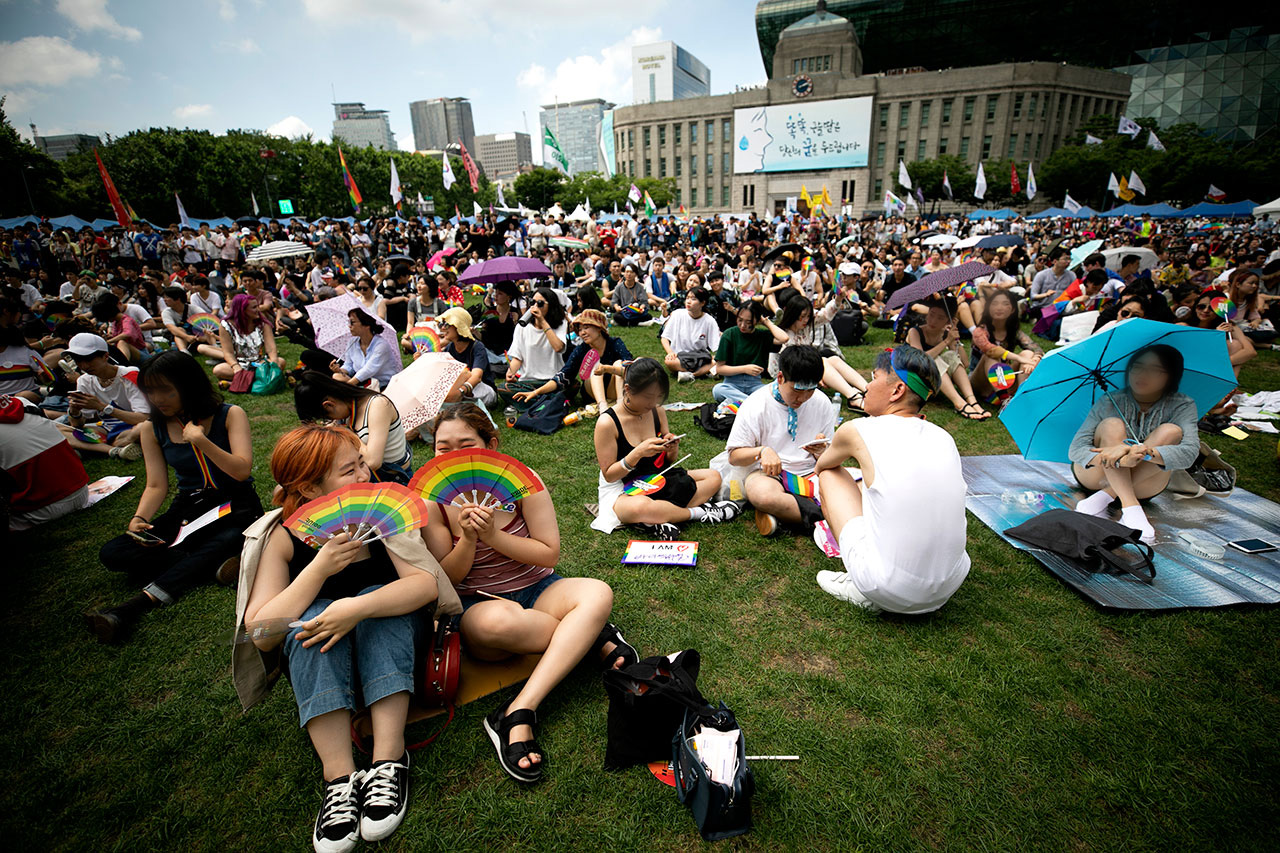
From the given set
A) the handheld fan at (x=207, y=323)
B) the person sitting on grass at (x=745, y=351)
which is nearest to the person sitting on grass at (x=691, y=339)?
the person sitting on grass at (x=745, y=351)

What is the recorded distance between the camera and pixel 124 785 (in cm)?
231

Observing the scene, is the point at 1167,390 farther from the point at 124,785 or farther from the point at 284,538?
the point at 124,785

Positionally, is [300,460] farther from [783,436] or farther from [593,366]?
[593,366]

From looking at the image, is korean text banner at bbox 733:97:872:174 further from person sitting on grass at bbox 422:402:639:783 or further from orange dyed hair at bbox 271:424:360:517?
orange dyed hair at bbox 271:424:360:517

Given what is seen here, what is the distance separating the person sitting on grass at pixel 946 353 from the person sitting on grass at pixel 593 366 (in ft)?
11.8

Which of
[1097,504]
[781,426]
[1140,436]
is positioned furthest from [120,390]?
[1140,436]

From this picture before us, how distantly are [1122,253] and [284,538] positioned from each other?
1399 centimetres

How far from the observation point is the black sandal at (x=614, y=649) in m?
2.66

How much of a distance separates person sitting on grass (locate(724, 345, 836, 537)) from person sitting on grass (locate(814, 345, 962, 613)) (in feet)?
2.16

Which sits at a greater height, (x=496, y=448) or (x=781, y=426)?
(x=496, y=448)

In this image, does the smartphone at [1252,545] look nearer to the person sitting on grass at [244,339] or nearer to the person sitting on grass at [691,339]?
the person sitting on grass at [691,339]

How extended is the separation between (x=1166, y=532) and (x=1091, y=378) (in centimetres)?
125

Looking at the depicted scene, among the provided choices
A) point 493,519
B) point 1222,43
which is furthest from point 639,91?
point 493,519

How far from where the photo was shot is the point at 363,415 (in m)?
3.65
